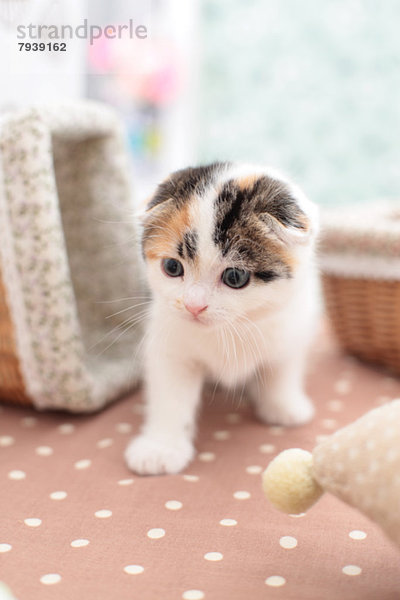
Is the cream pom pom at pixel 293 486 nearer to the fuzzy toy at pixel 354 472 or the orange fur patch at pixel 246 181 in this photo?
the fuzzy toy at pixel 354 472

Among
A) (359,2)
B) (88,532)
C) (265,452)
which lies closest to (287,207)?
(265,452)

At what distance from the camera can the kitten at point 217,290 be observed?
Result: 2.88ft

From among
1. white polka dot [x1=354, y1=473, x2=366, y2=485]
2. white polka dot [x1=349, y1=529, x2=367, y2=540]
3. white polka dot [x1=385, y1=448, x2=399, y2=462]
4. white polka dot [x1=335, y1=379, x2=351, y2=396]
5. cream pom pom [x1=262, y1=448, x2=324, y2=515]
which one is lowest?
white polka dot [x1=349, y1=529, x2=367, y2=540]

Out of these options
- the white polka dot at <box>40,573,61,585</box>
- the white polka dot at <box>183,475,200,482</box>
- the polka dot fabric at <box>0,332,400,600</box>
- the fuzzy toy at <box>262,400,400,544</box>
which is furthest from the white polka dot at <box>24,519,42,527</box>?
the fuzzy toy at <box>262,400,400,544</box>

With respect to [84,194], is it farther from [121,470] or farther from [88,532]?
[88,532]

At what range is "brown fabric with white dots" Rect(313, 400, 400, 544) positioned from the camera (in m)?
0.61

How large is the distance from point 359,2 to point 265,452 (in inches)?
79.7

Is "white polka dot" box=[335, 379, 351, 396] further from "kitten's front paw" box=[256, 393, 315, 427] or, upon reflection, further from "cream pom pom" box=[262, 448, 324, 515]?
"cream pom pom" box=[262, 448, 324, 515]

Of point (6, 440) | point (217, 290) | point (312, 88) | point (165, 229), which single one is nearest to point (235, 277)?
point (217, 290)

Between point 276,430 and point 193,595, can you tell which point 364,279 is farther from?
point 193,595

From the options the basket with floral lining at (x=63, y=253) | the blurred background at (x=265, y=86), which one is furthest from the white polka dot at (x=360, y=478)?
the blurred background at (x=265, y=86)

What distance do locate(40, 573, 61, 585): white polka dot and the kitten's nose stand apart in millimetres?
381

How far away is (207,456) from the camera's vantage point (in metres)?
1.05

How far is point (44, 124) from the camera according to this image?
1.08 metres
